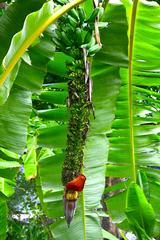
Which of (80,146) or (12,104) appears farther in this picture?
(12,104)

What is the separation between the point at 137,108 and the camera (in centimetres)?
140

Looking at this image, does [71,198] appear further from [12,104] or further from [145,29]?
[145,29]

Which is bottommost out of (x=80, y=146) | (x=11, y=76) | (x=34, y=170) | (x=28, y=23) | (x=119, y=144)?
(x=34, y=170)

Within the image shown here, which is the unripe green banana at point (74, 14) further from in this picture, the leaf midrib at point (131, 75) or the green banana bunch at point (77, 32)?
the leaf midrib at point (131, 75)

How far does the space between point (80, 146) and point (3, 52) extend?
336 millimetres

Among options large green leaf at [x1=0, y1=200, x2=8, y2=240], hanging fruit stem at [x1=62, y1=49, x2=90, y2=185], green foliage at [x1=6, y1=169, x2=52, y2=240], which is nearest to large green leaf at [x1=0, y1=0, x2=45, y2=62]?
hanging fruit stem at [x1=62, y1=49, x2=90, y2=185]

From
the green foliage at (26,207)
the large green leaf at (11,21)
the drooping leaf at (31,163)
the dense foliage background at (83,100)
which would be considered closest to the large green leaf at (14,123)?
the dense foliage background at (83,100)

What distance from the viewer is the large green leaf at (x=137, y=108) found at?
1202mm

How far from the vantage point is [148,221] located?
0.97 metres

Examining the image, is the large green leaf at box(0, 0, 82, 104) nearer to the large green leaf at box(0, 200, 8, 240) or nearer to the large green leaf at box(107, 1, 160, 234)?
the large green leaf at box(107, 1, 160, 234)

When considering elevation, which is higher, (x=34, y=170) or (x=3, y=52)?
(x=3, y=52)

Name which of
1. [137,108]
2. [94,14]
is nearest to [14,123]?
[94,14]

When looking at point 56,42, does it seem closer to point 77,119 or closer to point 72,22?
point 72,22

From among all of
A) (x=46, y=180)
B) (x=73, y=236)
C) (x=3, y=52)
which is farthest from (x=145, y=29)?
(x=73, y=236)
